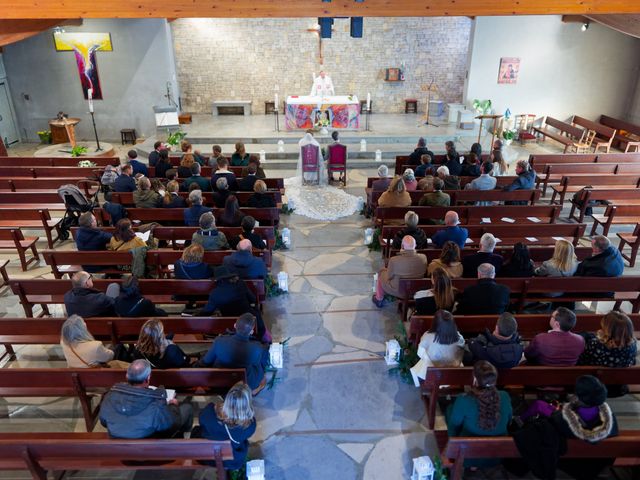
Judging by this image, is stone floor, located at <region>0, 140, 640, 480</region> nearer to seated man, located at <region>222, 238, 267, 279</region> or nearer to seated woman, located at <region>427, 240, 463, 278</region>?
seated man, located at <region>222, 238, 267, 279</region>

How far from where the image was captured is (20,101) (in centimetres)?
1418

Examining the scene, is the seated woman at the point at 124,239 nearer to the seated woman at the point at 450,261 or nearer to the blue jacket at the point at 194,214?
the blue jacket at the point at 194,214

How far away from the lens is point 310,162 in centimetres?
1043

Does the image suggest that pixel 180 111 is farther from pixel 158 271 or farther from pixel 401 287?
pixel 401 287

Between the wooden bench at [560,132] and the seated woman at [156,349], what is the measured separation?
1168 cm

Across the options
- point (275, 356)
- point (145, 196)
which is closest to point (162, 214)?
point (145, 196)

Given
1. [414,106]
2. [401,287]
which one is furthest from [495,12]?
[414,106]

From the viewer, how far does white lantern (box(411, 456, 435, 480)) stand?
12.5 feet

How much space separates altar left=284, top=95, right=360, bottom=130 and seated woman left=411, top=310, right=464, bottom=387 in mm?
9464

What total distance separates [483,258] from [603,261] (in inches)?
50.6

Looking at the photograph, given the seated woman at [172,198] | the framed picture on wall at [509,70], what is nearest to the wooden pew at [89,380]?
the seated woman at [172,198]

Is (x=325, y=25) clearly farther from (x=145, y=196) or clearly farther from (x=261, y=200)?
(x=145, y=196)

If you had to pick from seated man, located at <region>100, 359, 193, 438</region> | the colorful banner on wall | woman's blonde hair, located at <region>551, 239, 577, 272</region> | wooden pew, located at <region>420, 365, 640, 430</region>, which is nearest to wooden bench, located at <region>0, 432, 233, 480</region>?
seated man, located at <region>100, 359, 193, 438</region>

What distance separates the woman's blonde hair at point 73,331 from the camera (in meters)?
4.15
